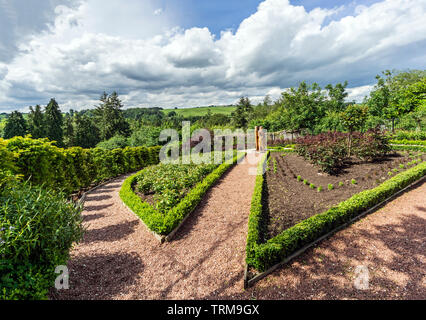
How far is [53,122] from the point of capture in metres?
33.3

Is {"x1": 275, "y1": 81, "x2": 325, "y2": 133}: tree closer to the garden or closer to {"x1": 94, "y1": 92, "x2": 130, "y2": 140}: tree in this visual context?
the garden

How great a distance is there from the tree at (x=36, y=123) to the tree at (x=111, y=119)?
9.43 m

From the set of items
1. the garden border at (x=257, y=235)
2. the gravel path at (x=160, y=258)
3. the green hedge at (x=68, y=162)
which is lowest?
the gravel path at (x=160, y=258)

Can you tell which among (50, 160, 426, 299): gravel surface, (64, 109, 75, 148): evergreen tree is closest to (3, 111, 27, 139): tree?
(64, 109, 75, 148): evergreen tree

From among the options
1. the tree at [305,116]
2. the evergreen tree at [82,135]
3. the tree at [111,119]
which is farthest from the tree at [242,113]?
the evergreen tree at [82,135]

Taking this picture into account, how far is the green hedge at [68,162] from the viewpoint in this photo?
5332mm

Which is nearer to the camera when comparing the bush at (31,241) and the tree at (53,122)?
the bush at (31,241)

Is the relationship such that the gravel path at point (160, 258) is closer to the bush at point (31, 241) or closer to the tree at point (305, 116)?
the bush at point (31, 241)

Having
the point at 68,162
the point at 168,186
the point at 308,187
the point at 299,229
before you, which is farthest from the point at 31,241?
the point at 308,187

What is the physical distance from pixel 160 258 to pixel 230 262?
4.56ft

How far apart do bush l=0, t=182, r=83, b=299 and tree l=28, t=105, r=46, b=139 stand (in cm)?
3728

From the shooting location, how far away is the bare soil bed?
4988mm
